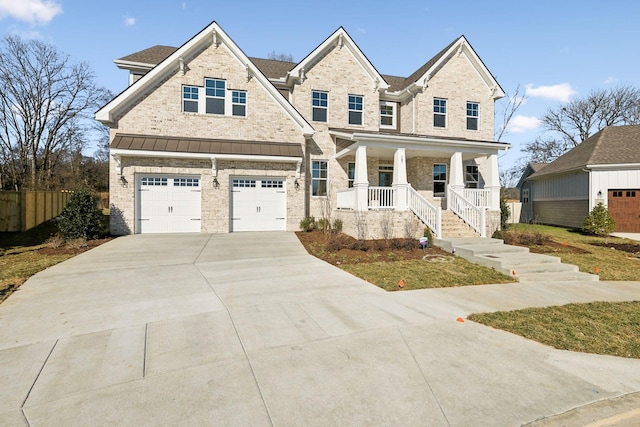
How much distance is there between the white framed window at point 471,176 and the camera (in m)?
18.7

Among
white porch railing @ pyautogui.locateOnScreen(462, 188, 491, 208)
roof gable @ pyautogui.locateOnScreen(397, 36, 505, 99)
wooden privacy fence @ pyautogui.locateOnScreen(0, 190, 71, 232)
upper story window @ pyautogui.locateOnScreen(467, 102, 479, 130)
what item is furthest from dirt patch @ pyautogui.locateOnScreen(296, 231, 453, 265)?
wooden privacy fence @ pyautogui.locateOnScreen(0, 190, 71, 232)

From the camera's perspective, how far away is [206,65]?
1505 centimetres

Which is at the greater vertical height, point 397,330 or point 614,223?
point 614,223

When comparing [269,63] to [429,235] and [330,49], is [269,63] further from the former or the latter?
[429,235]

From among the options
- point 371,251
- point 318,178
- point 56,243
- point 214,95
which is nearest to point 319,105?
point 318,178

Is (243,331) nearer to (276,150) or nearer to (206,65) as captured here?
(276,150)

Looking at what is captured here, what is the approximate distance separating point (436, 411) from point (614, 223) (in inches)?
795

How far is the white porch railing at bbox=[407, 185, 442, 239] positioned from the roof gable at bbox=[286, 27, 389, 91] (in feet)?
25.1

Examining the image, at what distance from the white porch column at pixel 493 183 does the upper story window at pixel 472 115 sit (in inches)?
181

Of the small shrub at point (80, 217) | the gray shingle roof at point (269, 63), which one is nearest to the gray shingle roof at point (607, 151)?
the gray shingle roof at point (269, 63)

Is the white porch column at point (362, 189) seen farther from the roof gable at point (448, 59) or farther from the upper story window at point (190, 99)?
the upper story window at point (190, 99)

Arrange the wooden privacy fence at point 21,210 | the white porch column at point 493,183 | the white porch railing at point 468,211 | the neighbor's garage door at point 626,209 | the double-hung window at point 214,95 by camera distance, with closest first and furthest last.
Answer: the white porch railing at point 468,211
the white porch column at point 493,183
the wooden privacy fence at point 21,210
the double-hung window at point 214,95
the neighbor's garage door at point 626,209

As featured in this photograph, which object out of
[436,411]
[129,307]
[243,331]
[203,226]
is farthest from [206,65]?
[436,411]

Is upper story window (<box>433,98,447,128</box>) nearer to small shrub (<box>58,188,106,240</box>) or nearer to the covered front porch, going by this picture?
the covered front porch
